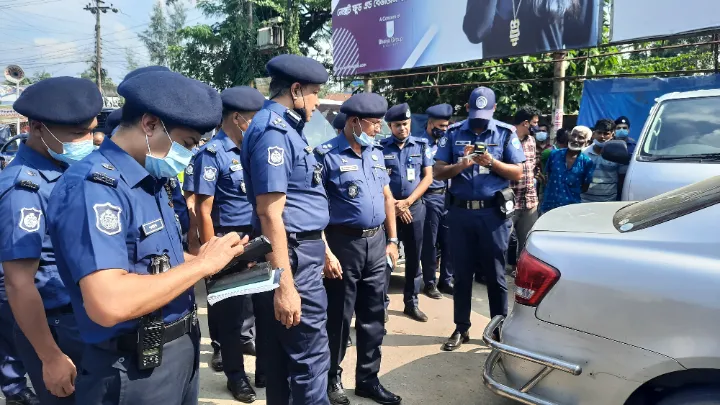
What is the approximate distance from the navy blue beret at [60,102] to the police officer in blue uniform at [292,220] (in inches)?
27.1

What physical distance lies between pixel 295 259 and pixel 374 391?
129cm

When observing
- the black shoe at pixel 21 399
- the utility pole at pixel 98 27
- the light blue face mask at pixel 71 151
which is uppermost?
the utility pole at pixel 98 27

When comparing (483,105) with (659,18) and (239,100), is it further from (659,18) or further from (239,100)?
(659,18)

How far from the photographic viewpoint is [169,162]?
1.59 metres

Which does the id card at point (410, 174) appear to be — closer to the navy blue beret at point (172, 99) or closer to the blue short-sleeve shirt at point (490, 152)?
the blue short-sleeve shirt at point (490, 152)

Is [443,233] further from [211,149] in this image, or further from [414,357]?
[211,149]

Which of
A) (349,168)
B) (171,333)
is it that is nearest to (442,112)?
(349,168)

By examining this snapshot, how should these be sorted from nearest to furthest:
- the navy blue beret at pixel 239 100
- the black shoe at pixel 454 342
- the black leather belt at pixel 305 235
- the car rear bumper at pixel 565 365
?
the car rear bumper at pixel 565 365, the black leather belt at pixel 305 235, the navy blue beret at pixel 239 100, the black shoe at pixel 454 342

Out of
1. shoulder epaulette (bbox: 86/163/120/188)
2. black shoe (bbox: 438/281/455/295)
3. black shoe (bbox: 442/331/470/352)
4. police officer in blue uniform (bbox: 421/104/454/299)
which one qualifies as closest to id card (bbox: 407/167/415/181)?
police officer in blue uniform (bbox: 421/104/454/299)

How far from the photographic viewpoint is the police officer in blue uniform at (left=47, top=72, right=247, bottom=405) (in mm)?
1371

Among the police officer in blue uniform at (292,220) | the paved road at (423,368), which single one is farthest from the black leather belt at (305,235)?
the paved road at (423,368)

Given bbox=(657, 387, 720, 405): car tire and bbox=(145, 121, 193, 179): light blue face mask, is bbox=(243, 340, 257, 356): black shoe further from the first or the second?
bbox=(657, 387, 720, 405): car tire

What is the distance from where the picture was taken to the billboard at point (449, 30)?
24.4ft

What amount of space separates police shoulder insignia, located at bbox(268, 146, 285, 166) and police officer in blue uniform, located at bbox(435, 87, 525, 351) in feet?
5.97
